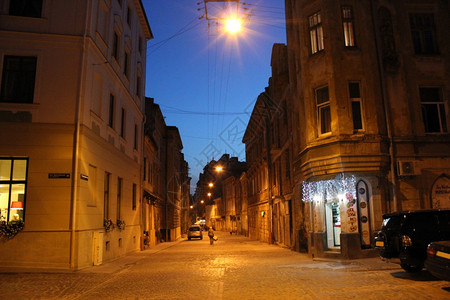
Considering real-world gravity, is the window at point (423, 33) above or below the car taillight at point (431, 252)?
above

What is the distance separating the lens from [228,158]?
298ft

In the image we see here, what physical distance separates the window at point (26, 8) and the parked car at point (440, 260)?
1548 cm

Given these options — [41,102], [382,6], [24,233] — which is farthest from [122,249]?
[382,6]

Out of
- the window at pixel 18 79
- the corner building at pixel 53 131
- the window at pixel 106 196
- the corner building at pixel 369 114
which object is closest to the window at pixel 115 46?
the corner building at pixel 53 131

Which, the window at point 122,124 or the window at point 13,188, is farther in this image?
the window at point 122,124

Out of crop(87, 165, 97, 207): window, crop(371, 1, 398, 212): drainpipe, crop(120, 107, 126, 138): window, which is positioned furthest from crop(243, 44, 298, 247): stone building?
crop(87, 165, 97, 207): window

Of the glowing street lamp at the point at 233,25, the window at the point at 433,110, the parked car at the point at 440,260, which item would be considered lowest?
the parked car at the point at 440,260

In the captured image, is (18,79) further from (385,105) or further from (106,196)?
(385,105)

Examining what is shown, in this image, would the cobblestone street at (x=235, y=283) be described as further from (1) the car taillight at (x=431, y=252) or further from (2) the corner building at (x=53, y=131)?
(2) the corner building at (x=53, y=131)

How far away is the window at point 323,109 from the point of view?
55.7ft

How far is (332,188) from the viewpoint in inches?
647

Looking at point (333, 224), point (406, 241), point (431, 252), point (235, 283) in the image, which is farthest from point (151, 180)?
point (431, 252)

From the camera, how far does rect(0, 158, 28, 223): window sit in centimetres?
1345

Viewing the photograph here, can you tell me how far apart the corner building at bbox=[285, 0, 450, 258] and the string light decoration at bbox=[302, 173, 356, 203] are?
4cm
